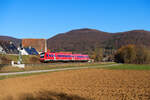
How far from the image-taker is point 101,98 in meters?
10.2

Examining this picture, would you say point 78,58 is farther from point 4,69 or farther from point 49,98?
point 49,98

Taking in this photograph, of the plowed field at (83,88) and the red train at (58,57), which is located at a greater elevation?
the red train at (58,57)

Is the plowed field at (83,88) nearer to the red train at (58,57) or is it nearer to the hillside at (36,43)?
the red train at (58,57)

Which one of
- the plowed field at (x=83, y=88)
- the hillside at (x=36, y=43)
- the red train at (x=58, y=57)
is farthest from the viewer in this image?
the hillside at (x=36, y=43)

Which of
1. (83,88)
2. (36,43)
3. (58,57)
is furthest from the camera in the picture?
(36,43)

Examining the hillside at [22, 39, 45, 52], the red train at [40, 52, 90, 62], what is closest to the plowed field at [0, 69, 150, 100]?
the red train at [40, 52, 90, 62]

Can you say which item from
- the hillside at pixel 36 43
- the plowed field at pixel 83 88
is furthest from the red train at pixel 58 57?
the plowed field at pixel 83 88

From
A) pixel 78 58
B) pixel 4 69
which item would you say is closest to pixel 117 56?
pixel 78 58

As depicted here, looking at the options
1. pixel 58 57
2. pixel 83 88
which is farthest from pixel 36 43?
pixel 83 88

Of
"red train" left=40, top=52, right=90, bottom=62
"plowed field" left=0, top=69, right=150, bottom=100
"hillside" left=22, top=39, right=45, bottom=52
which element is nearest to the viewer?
"plowed field" left=0, top=69, right=150, bottom=100

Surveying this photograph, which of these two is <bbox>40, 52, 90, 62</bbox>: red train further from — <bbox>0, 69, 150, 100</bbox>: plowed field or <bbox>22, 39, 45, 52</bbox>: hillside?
<bbox>0, 69, 150, 100</bbox>: plowed field

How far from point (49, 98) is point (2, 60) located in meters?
29.3

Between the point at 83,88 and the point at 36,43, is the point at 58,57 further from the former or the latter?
the point at 83,88

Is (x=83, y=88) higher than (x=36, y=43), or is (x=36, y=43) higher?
(x=36, y=43)
